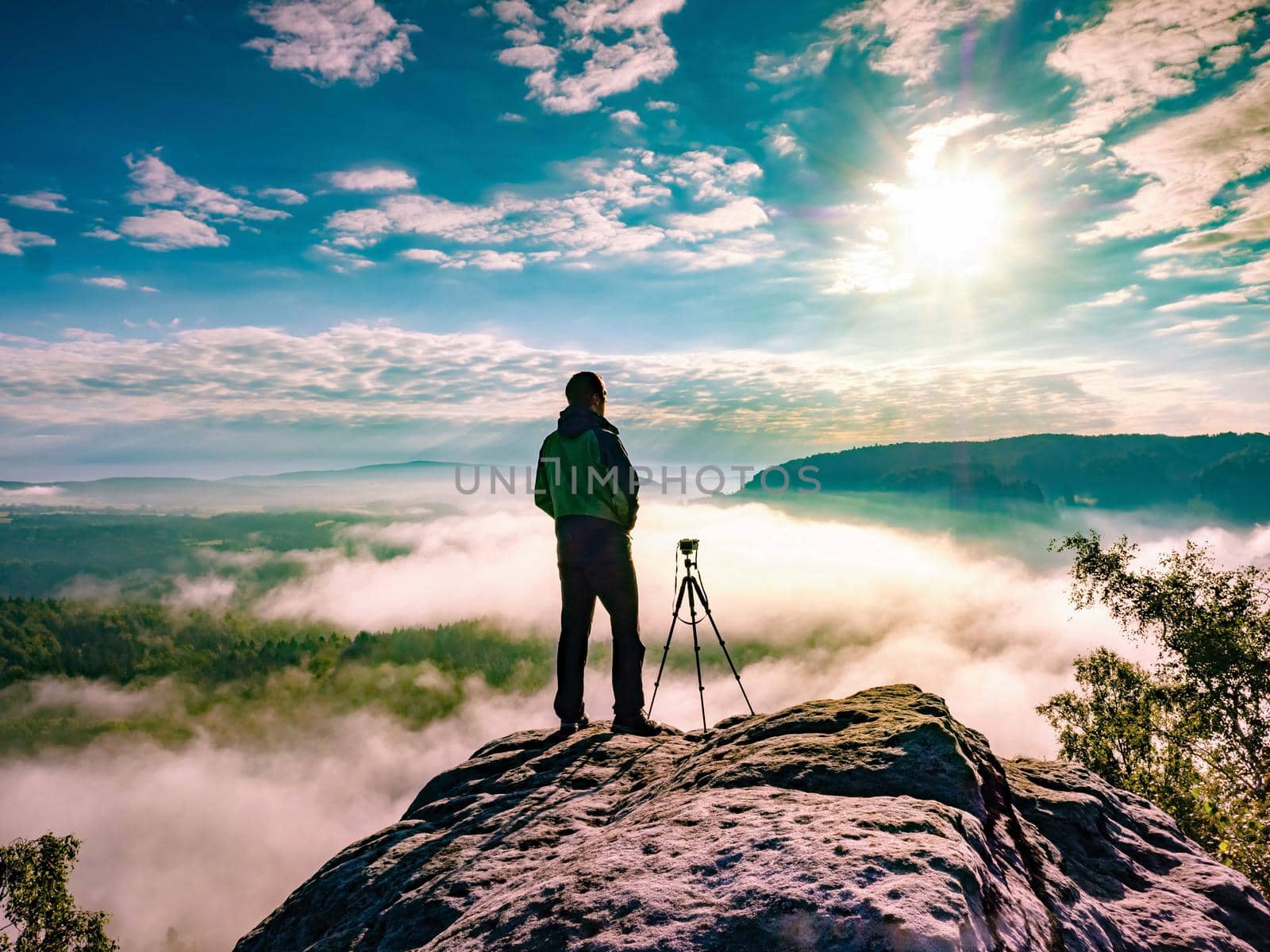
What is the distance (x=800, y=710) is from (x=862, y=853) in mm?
3278

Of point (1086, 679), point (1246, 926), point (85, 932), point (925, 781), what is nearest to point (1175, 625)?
point (1086, 679)

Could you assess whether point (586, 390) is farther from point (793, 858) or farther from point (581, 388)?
point (793, 858)

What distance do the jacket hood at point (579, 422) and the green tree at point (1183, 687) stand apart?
22.5m

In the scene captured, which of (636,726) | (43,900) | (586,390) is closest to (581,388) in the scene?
(586,390)

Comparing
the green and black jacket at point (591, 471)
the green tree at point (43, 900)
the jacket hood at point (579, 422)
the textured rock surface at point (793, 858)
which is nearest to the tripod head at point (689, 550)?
the green and black jacket at point (591, 471)

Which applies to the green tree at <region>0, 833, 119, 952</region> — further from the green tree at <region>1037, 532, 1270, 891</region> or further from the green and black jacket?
the green tree at <region>1037, 532, 1270, 891</region>

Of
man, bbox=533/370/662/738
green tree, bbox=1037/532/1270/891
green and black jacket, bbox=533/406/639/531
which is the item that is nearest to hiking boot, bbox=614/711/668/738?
man, bbox=533/370/662/738

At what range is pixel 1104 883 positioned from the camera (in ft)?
14.7

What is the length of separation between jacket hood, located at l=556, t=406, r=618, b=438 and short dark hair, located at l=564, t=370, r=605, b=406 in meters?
0.09

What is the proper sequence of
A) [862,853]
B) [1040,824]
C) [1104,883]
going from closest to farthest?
1. [862,853]
2. [1104,883]
3. [1040,824]

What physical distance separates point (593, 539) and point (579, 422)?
148 cm

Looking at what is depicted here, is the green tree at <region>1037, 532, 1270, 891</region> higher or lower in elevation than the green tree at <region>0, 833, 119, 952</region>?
higher

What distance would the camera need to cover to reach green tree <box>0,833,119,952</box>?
29.2 meters

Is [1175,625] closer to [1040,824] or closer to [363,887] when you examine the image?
[1040,824]
